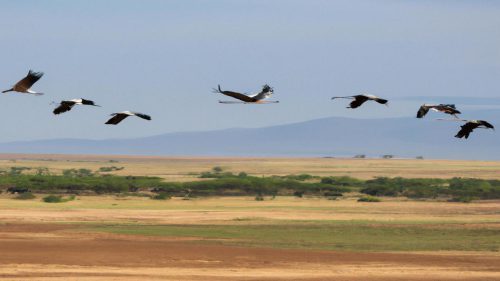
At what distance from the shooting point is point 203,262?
38688 mm

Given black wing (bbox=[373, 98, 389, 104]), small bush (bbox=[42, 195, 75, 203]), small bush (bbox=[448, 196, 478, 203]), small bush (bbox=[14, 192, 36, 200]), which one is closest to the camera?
black wing (bbox=[373, 98, 389, 104])

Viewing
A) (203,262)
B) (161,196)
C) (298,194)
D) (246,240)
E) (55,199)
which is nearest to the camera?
(203,262)

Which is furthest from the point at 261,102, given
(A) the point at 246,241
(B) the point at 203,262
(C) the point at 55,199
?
(C) the point at 55,199

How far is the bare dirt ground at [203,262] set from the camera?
35.6 meters

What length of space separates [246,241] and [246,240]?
44 cm

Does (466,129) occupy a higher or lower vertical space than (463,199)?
higher

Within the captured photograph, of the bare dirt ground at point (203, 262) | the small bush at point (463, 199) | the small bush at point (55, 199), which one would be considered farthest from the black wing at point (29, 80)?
the small bush at point (463, 199)

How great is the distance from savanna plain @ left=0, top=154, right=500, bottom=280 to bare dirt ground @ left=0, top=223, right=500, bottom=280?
3cm

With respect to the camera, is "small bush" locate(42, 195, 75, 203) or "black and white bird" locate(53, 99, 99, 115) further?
"small bush" locate(42, 195, 75, 203)

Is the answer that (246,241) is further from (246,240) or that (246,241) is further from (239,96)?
(239,96)

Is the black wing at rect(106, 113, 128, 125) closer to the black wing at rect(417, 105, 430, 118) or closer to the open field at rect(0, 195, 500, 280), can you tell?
the black wing at rect(417, 105, 430, 118)

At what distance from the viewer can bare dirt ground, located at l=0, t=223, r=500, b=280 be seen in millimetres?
35594

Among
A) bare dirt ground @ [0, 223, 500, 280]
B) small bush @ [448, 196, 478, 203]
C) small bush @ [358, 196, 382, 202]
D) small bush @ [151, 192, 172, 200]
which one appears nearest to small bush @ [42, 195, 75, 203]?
small bush @ [151, 192, 172, 200]

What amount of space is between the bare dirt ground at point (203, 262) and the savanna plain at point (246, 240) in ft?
0.10
